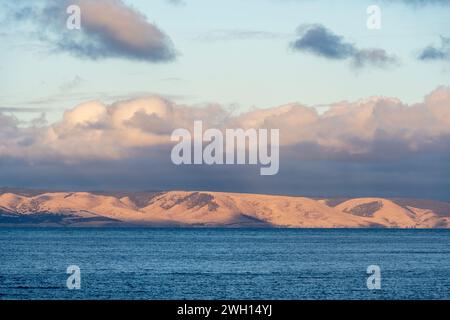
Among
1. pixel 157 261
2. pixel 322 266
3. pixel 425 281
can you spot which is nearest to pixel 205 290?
pixel 425 281

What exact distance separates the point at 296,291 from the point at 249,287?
6.28 m

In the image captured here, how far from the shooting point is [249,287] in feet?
310

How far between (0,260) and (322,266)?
55125mm

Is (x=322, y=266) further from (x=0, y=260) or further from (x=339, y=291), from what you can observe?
(x=0, y=260)

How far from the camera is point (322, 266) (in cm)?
13362
